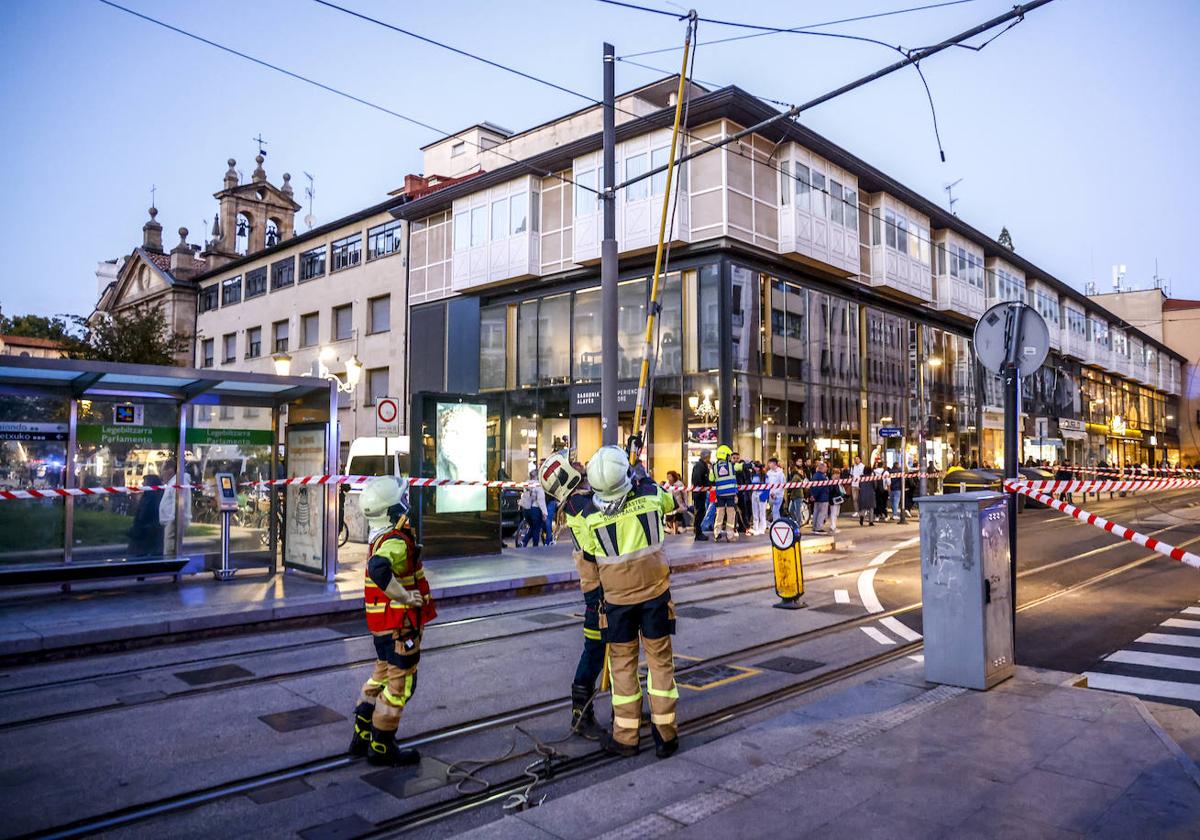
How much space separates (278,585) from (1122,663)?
10075mm

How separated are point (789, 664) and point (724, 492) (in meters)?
10.1

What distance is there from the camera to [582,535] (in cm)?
532

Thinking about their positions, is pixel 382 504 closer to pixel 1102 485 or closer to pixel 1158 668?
pixel 1158 668

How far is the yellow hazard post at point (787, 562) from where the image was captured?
10.1m

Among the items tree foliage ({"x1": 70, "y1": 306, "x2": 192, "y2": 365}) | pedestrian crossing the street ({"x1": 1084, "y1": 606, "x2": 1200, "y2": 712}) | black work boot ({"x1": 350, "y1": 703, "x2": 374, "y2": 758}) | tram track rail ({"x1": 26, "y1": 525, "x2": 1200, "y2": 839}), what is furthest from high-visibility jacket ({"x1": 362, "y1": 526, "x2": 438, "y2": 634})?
tree foliage ({"x1": 70, "y1": 306, "x2": 192, "y2": 365})

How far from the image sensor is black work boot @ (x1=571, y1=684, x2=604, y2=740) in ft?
18.1

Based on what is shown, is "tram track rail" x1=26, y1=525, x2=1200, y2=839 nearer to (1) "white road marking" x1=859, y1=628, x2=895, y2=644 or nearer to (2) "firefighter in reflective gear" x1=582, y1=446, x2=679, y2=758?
(1) "white road marking" x1=859, y1=628, x2=895, y2=644

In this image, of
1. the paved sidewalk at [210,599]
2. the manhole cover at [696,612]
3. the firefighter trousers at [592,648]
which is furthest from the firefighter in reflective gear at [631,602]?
the paved sidewalk at [210,599]

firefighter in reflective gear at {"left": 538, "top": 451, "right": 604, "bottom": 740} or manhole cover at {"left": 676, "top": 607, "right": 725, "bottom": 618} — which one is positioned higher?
firefighter in reflective gear at {"left": 538, "top": 451, "right": 604, "bottom": 740}

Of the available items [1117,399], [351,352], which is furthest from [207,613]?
[1117,399]

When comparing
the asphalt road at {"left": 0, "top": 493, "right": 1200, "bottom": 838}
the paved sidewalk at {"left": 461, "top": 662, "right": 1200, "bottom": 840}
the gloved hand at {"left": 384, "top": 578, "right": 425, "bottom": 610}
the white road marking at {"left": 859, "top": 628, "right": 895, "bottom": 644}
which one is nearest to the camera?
the paved sidewalk at {"left": 461, "top": 662, "right": 1200, "bottom": 840}

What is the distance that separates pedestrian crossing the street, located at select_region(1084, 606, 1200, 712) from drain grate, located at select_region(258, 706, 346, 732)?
5.95 m

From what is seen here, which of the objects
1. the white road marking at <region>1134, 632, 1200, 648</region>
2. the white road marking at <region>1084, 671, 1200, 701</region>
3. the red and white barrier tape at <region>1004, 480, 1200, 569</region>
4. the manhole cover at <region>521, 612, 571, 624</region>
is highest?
the red and white barrier tape at <region>1004, 480, 1200, 569</region>

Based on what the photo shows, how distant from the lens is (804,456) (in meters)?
26.6
